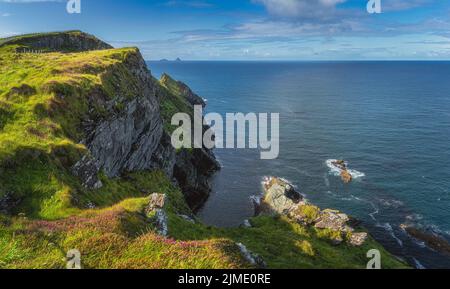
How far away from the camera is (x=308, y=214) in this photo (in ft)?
209

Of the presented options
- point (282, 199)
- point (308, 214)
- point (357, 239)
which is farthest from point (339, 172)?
point (357, 239)

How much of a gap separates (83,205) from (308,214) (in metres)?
42.7

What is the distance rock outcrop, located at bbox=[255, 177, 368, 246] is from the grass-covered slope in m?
1.91

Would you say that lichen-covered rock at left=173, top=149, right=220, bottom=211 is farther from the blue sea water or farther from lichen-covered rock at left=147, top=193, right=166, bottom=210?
lichen-covered rock at left=147, top=193, right=166, bottom=210

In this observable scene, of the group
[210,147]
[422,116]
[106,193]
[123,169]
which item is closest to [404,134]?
[422,116]

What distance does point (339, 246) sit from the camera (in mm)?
55156

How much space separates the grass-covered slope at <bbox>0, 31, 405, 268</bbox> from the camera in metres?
20.4

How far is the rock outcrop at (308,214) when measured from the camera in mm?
57250
